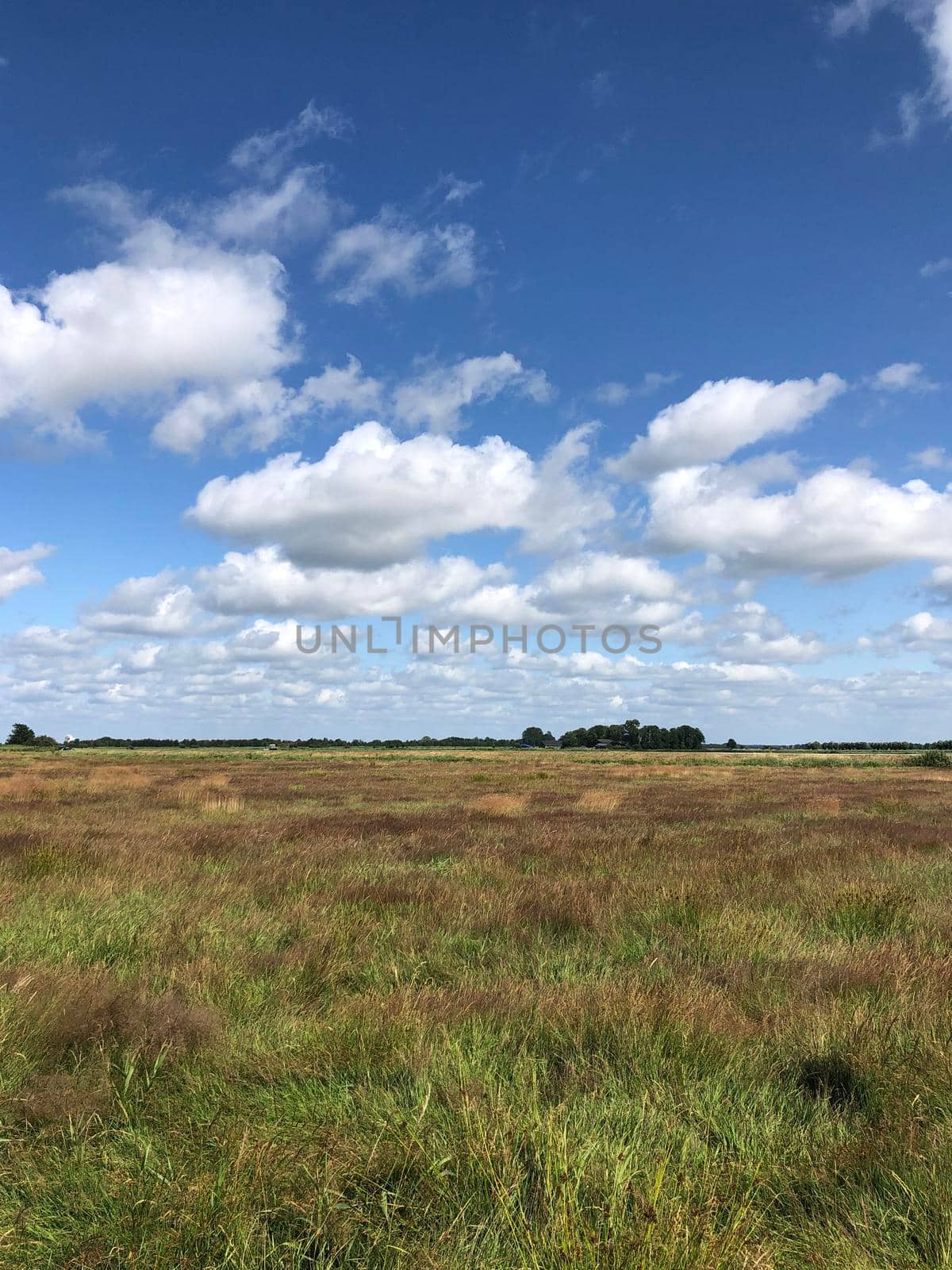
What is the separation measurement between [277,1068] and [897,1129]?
2.81 m

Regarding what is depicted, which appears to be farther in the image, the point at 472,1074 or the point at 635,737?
the point at 635,737

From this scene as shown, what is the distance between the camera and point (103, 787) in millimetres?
25312

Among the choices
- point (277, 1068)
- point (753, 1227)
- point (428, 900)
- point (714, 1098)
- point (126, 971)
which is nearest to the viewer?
point (753, 1227)

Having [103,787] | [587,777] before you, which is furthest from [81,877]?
[587,777]

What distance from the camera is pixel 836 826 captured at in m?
15.8

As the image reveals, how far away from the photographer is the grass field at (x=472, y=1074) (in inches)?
93.8

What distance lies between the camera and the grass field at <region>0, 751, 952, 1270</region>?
2383mm

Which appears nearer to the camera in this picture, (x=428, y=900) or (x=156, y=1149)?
(x=156, y=1149)

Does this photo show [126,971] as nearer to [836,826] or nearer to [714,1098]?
[714,1098]

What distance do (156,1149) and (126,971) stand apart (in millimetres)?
2427

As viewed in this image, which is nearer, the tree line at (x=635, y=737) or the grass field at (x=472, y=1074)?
the grass field at (x=472, y=1074)

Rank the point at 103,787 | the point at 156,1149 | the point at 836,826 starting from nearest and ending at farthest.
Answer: the point at 156,1149 < the point at 836,826 < the point at 103,787

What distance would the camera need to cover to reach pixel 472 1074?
3432 millimetres

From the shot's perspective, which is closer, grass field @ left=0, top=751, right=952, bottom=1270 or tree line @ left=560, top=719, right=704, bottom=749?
grass field @ left=0, top=751, right=952, bottom=1270
